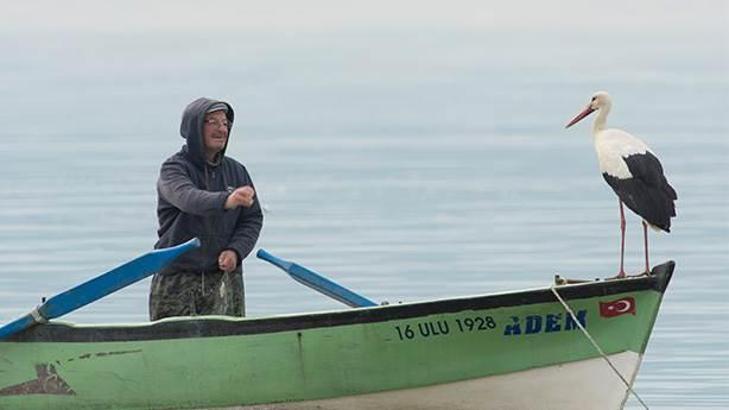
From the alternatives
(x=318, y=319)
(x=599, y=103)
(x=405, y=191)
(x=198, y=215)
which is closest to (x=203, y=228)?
(x=198, y=215)

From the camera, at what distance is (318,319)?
14.3 metres

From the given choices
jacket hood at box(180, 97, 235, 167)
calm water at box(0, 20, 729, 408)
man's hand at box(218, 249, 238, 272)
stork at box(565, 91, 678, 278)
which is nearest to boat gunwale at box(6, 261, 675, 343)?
stork at box(565, 91, 678, 278)

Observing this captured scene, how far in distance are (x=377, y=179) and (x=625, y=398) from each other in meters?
19.9

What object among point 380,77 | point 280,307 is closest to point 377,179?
point 280,307

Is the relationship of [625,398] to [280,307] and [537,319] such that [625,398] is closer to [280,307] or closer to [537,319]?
[537,319]

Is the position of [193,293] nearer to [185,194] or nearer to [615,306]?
[185,194]

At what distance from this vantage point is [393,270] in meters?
23.1

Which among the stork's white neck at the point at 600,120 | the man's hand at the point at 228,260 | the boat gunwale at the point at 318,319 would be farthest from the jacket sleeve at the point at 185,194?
the stork's white neck at the point at 600,120

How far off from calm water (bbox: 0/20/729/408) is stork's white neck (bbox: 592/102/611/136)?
179 cm

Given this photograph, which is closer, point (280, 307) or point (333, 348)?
point (333, 348)

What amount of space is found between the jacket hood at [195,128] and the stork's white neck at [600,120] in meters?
2.02

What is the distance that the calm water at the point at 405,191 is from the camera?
2153 centimetres

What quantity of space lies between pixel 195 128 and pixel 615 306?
85.3 inches

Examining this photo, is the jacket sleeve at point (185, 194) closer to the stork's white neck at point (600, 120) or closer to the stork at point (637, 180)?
the stork at point (637, 180)
